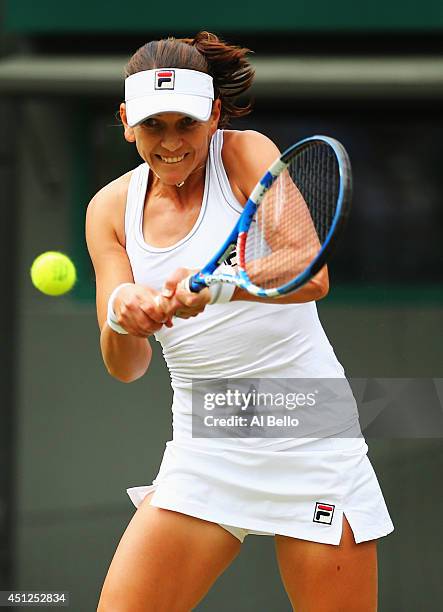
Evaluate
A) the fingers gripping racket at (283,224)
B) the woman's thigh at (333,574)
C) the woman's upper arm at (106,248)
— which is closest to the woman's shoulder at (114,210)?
the woman's upper arm at (106,248)

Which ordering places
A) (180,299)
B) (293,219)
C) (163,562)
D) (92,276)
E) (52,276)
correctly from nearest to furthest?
(180,299), (293,219), (163,562), (52,276), (92,276)

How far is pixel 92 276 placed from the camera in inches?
145

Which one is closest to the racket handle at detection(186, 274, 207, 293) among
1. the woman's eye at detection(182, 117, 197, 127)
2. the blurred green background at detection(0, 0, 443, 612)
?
the woman's eye at detection(182, 117, 197, 127)

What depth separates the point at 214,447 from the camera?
212cm

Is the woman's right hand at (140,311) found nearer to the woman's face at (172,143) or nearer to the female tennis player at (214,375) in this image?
the female tennis player at (214,375)

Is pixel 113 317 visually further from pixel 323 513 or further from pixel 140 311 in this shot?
pixel 323 513

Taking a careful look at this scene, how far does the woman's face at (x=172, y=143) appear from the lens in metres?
2.02

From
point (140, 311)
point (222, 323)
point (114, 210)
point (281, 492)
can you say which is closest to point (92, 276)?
point (114, 210)

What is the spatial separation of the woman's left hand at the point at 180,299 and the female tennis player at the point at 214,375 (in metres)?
0.18

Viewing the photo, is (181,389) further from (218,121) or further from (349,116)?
(349,116)

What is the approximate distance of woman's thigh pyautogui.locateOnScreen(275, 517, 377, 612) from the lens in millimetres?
2070

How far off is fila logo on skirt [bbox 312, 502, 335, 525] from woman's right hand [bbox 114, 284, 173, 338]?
0.46 metres

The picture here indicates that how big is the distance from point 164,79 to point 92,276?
1.72 metres

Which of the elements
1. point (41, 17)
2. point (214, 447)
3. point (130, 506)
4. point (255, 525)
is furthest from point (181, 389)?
point (41, 17)
